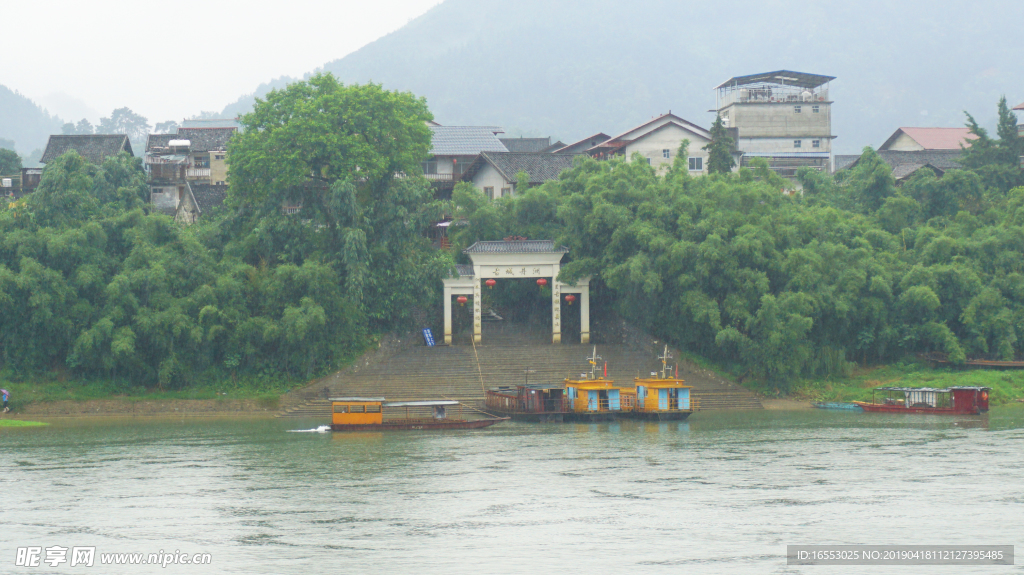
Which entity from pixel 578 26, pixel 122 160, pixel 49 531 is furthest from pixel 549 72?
pixel 49 531

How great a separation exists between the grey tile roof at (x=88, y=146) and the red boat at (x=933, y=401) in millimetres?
38150

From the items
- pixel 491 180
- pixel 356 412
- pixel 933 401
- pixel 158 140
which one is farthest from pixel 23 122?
pixel 933 401

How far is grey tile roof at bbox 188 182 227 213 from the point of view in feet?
141

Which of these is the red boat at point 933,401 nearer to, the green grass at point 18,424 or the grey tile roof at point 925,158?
the grey tile roof at point 925,158

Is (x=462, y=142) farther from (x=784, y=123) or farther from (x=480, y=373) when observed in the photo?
(x=480, y=373)

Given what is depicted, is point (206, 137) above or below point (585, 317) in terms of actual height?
above

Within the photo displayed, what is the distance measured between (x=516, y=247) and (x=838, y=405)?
12526 mm

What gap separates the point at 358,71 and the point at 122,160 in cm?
13826

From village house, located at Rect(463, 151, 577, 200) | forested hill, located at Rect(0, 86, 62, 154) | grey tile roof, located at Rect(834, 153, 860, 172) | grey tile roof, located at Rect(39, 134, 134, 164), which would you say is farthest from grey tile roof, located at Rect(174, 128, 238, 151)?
forested hill, located at Rect(0, 86, 62, 154)

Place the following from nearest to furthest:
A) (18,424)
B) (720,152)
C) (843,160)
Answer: (18,424), (720,152), (843,160)

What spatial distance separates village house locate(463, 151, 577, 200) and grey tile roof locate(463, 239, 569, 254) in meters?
6.99

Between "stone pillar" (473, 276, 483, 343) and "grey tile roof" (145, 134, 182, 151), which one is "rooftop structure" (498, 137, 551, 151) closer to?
"grey tile roof" (145, 134, 182, 151)

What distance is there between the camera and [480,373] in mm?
33031

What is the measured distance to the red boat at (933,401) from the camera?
29000 millimetres
